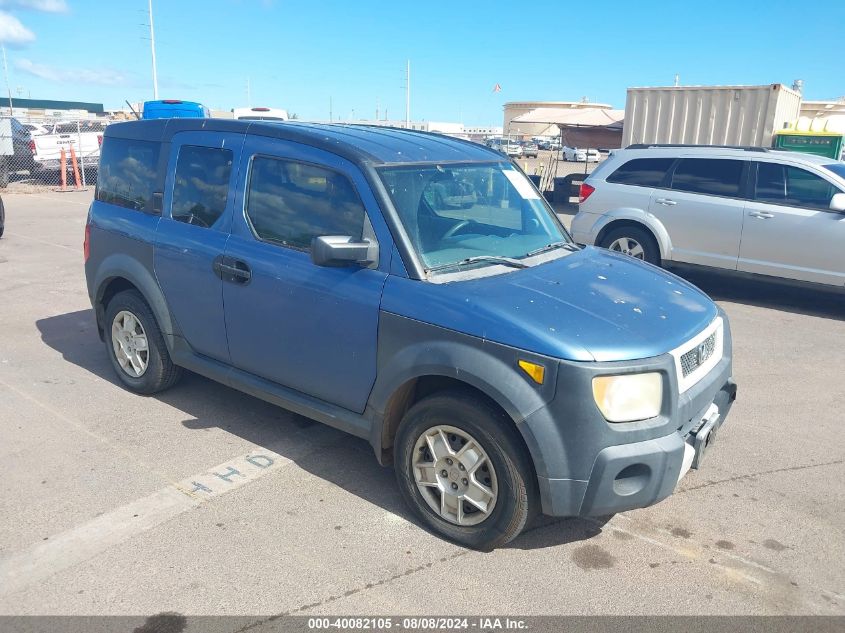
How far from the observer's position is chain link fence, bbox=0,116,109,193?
1945 cm

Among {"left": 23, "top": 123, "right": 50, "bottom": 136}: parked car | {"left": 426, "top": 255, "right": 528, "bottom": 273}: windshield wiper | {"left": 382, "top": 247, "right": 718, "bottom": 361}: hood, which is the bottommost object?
{"left": 382, "top": 247, "right": 718, "bottom": 361}: hood

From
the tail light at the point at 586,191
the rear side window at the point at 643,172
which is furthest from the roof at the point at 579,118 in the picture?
the rear side window at the point at 643,172

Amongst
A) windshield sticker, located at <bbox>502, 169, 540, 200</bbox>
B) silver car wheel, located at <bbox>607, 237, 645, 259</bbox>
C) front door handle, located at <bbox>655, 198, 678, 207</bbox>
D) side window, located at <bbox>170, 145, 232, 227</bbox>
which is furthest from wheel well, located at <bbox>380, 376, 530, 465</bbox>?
front door handle, located at <bbox>655, 198, 678, 207</bbox>

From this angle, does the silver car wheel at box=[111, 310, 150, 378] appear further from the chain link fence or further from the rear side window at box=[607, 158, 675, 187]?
the chain link fence

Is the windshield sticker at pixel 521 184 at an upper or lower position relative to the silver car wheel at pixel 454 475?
upper

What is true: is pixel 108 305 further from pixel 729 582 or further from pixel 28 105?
pixel 28 105

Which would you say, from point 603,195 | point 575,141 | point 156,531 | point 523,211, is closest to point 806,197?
point 603,195

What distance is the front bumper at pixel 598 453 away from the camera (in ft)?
9.97

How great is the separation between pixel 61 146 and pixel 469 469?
2002 cm

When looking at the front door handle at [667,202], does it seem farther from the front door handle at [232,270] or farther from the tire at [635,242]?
the front door handle at [232,270]

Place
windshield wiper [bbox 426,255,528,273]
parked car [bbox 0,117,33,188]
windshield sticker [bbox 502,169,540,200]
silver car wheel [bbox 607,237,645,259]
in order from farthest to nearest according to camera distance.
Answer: parked car [bbox 0,117,33,188] < silver car wheel [bbox 607,237,645,259] < windshield sticker [bbox 502,169,540,200] < windshield wiper [bbox 426,255,528,273]

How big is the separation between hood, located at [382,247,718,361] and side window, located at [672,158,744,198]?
17.1ft

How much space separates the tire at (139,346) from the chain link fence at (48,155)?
16369mm

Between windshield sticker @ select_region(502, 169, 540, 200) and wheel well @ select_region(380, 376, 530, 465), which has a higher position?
windshield sticker @ select_region(502, 169, 540, 200)
